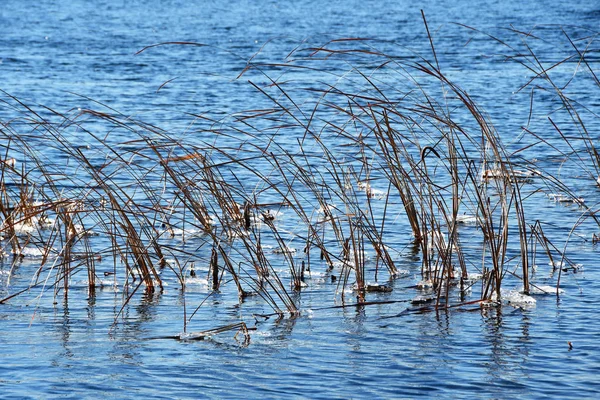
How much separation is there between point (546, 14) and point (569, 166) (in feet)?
88.2

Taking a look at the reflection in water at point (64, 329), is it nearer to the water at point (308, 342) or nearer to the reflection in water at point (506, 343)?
the water at point (308, 342)

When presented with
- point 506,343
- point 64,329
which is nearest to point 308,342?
point 506,343

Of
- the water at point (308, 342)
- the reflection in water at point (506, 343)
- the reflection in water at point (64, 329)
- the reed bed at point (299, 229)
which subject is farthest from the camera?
the reed bed at point (299, 229)

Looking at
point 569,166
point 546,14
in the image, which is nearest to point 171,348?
point 569,166

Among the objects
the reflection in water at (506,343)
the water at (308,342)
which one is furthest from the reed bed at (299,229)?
the reflection in water at (506,343)

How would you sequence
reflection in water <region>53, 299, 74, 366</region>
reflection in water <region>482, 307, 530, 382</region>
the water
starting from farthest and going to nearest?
reflection in water <region>53, 299, 74, 366</region>, reflection in water <region>482, 307, 530, 382</region>, the water

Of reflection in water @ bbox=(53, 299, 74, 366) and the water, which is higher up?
reflection in water @ bbox=(53, 299, 74, 366)

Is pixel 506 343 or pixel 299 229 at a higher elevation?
pixel 299 229

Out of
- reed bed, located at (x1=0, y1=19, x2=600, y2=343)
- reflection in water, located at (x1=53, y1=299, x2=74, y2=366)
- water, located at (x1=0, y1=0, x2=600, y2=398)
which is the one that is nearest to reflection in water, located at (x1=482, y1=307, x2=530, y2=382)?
water, located at (x1=0, y1=0, x2=600, y2=398)

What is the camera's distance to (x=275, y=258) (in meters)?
7.90

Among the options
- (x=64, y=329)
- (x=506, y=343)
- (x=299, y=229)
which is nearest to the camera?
(x=506, y=343)

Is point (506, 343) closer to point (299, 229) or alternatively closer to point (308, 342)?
point (308, 342)

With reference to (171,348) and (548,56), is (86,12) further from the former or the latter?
(171,348)

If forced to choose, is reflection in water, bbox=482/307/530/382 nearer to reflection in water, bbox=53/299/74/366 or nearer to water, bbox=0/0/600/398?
water, bbox=0/0/600/398
